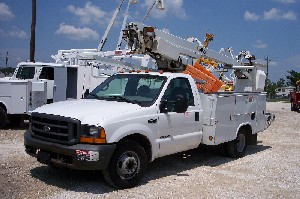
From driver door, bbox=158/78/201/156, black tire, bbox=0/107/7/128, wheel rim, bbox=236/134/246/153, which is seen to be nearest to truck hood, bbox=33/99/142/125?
driver door, bbox=158/78/201/156

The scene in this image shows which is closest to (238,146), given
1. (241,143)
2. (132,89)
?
(241,143)

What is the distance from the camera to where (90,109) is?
5484mm

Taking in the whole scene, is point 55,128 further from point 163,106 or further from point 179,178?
point 179,178

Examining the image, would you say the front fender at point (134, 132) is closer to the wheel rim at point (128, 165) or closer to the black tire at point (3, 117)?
the wheel rim at point (128, 165)

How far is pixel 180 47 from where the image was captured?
8.21m

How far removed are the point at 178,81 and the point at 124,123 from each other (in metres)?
1.76

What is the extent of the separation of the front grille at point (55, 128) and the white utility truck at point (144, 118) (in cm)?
1

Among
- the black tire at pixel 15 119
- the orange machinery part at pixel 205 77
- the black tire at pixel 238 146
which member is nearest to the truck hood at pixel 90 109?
the orange machinery part at pixel 205 77

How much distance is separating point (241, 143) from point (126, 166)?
400cm

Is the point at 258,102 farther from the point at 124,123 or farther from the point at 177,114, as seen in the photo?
the point at 124,123

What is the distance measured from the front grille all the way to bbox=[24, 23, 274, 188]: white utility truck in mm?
15

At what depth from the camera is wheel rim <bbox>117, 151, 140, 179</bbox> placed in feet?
17.9

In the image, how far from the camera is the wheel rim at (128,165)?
5.45 meters

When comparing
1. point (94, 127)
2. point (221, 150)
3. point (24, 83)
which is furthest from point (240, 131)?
point (24, 83)
